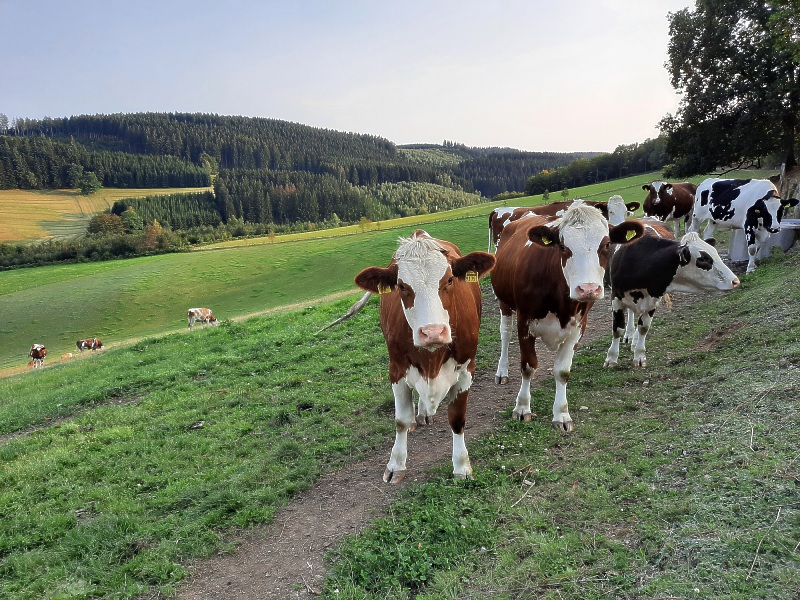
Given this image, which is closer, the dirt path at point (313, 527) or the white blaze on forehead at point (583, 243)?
the dirt path at point (313, 527)

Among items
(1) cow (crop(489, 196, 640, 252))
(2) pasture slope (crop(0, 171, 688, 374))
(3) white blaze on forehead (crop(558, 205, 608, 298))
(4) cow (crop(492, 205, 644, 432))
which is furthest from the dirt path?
(2) pasture slope (crop(0, 171, 688, 374))

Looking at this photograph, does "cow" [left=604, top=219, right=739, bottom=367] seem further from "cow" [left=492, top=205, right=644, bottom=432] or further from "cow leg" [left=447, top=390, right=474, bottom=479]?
"cow leg" [left=447, top=390, right=474, bottom=479]

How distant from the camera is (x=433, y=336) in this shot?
4.08 metres

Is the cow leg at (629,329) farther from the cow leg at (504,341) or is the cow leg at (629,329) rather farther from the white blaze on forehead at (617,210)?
the white blaze on forehead at (617,210)

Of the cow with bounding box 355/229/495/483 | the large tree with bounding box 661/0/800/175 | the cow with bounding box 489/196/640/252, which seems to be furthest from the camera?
the large tree with bounding box 661/0/800/175

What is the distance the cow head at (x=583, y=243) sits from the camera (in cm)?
528

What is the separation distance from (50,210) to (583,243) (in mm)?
148989

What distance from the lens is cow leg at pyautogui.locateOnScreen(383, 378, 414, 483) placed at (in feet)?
17.4

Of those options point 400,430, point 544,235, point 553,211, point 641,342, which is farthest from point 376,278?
point 553,211

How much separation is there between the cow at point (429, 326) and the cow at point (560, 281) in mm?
1175

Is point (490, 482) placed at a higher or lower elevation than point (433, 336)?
lower

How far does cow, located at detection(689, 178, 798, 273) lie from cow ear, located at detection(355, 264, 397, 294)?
1167 centimetres

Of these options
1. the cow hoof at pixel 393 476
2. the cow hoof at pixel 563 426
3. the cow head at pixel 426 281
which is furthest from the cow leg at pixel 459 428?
the cow hoof at pixel 563 426

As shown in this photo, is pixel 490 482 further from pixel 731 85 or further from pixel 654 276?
pixel 731 85
